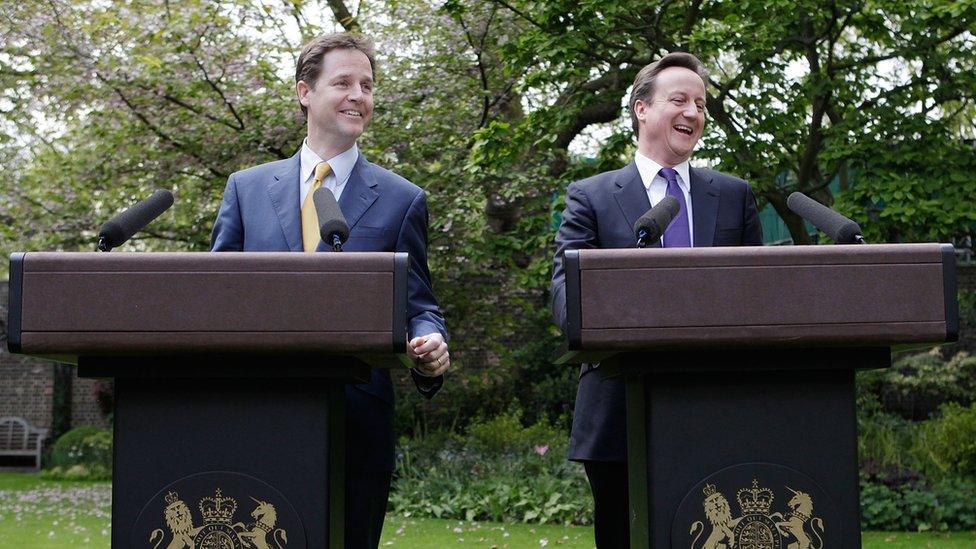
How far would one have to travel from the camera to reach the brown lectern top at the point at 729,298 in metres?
1.87

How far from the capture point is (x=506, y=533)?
8211 mm

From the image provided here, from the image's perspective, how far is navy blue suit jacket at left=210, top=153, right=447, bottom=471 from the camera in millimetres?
2453

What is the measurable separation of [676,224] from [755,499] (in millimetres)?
902

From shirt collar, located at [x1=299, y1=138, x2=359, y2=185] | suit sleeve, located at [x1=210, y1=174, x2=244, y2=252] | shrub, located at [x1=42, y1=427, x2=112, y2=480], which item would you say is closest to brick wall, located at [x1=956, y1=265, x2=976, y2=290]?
shrub, located at [x1=42, y1=427, x2=112, y2=480]

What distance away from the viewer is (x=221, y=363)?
1.99 metres

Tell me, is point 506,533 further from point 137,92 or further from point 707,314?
point 707,314

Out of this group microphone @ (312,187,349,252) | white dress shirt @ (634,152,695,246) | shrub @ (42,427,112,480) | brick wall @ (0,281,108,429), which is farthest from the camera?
brick wall @ (0,281,108,429)

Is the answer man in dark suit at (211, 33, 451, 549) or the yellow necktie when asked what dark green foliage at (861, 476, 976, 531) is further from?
the yellow necktie

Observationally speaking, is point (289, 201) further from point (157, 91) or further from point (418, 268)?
point (157, 91)

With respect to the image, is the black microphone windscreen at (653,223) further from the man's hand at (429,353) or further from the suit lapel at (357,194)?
the suit lapel at (357,194)

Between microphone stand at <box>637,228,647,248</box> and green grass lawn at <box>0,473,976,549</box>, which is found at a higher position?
microphone stand at <box>637,228,647,248</box>

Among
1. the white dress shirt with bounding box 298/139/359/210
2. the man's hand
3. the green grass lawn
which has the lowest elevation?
the green grass lawn

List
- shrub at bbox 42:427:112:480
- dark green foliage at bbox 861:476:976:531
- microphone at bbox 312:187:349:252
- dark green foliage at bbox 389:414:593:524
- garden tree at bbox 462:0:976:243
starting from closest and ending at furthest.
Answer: microphone at bbox 312:187:349:252
garden tree at bbox 462:0:976:243
dark green foliage at bbox 861:476:976:531
dark green foliage at bbox 389:414:593:524
shrub at bbox 42:427:112:480

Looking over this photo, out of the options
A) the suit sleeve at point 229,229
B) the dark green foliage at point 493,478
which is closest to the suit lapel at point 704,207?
the suit sleeve at point 229,229
